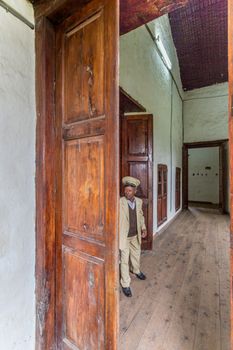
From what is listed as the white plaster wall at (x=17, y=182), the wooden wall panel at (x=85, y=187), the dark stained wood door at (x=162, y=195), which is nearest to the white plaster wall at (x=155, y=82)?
the dark stained wood door at (x=162, y=195)

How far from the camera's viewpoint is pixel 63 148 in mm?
1362

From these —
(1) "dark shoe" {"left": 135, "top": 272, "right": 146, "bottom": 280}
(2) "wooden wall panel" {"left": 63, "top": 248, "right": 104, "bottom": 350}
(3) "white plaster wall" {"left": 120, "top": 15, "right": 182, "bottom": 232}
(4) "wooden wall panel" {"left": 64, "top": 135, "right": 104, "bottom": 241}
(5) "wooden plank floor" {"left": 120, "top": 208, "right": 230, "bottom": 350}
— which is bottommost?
(5) "wooden plank floor" {"left": 120, "top": 208, "right": 230, "bottom": 350}

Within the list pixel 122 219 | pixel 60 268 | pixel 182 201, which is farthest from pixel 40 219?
pixel 182 201

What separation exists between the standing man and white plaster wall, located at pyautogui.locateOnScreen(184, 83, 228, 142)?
19.3 feet

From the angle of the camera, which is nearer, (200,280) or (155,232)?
(200,280)

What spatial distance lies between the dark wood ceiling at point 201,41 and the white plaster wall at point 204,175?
334 centimetres

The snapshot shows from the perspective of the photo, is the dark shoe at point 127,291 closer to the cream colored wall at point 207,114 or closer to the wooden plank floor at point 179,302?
the wooden plank floor at point 179,302

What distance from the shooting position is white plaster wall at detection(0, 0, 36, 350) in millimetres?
1181

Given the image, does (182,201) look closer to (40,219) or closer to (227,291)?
(227,291)

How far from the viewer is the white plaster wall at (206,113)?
737 cm

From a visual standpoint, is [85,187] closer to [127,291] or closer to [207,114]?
[127,291]

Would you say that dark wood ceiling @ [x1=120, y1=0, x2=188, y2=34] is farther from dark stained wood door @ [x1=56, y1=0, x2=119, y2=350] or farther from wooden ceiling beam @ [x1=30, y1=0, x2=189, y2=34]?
dark stained wood door @ [x1=56, y1=0, x2=119, y2=350]

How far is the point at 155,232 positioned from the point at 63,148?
3517mm

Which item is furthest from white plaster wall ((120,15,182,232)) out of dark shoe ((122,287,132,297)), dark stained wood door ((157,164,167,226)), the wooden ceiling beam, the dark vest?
dark shoe ((122,287,132,297))
